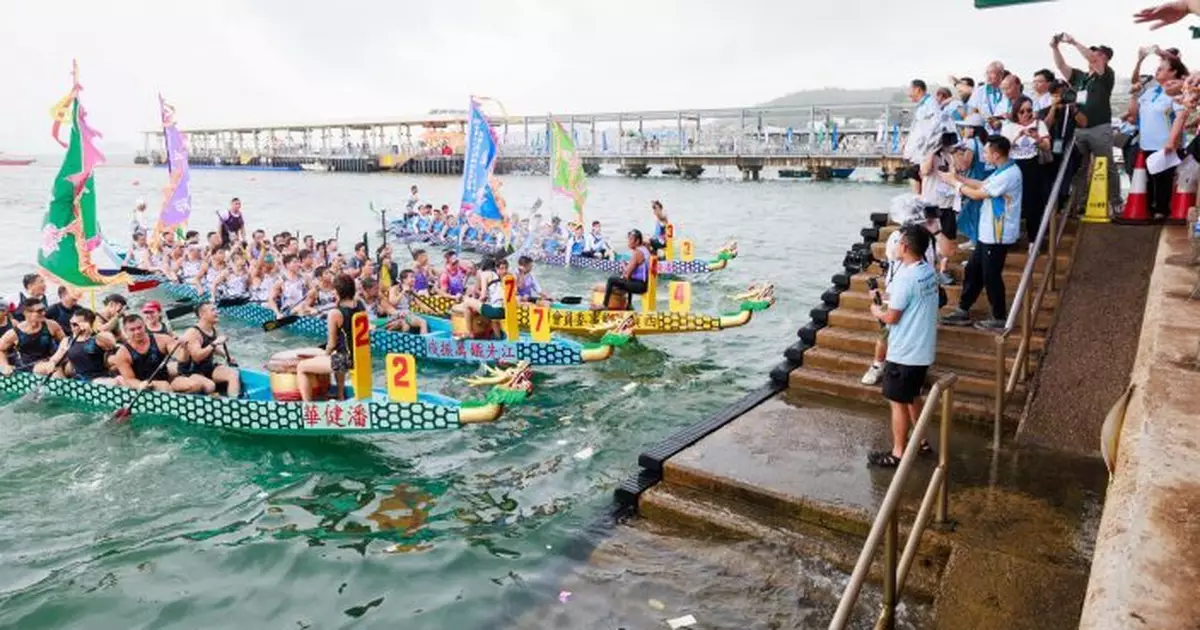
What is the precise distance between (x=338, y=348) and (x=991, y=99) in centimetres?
832

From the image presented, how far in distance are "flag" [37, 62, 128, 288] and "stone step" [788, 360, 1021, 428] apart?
991 cm

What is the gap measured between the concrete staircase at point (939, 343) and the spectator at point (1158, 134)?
87 centimetres

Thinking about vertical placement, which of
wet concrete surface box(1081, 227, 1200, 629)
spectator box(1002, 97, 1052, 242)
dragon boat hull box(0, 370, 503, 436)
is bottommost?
dragon boat hull box(0, 370, 503, 436)

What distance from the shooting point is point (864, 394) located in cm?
762

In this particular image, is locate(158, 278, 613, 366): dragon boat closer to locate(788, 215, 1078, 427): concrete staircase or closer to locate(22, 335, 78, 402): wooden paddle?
locate(788, 215, 1078, 427): concrete staircase

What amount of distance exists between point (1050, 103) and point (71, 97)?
42.6 feet

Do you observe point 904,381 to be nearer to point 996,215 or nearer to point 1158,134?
point 996,215

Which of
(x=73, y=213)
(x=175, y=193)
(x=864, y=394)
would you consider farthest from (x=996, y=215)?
(x=175, y=193)

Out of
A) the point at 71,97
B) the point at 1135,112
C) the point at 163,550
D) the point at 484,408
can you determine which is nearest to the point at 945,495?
the point at 484,408

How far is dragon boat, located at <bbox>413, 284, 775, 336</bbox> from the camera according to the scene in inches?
480

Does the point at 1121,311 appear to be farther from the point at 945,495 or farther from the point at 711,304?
the point at 711,304

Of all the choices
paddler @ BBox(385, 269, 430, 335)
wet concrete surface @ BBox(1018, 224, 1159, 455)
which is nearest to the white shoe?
wet concrete surface @ BBox(1018, 224, 1159, 455)

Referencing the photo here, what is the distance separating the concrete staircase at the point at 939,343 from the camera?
716cm

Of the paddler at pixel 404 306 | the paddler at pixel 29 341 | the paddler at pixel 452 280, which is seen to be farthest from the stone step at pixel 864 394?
the paddler at pixel 29 341
